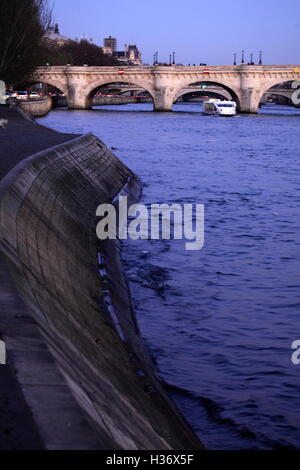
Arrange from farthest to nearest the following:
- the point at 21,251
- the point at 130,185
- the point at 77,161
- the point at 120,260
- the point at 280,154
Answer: the point at 280,154, the point at 130,185, the point at 77,161, the point at 120,260, the point at 21,251

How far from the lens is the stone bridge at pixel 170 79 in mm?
79562

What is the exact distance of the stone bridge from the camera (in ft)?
261

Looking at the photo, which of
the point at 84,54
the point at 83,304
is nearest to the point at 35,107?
the point at 83,304

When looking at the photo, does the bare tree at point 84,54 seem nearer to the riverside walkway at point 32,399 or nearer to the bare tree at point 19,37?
the bare tree at point 19,37

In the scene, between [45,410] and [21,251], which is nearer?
[45,410]

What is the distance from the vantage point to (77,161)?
1631 centimetres

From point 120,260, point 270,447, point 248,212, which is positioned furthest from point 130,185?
point 270,447

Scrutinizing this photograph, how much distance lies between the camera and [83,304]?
25.4ft

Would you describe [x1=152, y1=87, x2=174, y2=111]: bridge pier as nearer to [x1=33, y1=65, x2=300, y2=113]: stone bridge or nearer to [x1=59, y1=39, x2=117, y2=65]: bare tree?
[x1=33, y1=65, x2=300, y2=113]: stone bridge

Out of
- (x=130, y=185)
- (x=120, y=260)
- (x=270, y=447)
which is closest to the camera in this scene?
(x=270, y=447)

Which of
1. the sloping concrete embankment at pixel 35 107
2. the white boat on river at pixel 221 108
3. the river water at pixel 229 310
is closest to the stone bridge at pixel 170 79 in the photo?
the white boat on river at pixel 221 108

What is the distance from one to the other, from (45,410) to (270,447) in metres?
2.94

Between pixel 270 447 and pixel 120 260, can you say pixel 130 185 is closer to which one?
pixel 120 260

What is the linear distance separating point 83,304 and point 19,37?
2900cm
